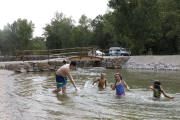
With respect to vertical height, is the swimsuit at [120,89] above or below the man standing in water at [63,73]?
below

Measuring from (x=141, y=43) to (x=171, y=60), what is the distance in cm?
879

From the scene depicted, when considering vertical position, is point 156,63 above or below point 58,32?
below

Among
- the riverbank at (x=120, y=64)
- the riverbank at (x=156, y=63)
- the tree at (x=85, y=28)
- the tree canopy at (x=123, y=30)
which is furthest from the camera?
the tree at (x=85, y=28)

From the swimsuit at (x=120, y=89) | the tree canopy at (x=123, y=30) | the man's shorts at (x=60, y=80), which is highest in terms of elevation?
the tree canopy at (x=123, y=30)

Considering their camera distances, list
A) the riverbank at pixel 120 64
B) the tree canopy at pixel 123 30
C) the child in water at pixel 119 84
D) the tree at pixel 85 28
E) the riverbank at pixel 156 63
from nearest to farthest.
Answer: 1. the child in water at pixel 119 84
2. the riverbank at pixel 120 64
3. the riverbank at pixel 156 63
4. the tree canopy at pixel 123 30
5. the tree at pixel 85 28

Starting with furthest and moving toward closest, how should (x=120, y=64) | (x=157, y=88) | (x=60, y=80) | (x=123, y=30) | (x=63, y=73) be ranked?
(x=123, y=30)
(x=120, y=64)
(x=60, y=80)
(x=63, y=73)
(x=157, y=88)

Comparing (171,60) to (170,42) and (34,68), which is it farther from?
(170,42)

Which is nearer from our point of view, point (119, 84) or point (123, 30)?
point (119, 84)

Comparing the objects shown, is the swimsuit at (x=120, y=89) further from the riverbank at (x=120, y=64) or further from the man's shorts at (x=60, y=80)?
Result: the riverbank at (x=120, y=64)

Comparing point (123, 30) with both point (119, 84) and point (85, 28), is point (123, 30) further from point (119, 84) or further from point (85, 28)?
point (85, 28)

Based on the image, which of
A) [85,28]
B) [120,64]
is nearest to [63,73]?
[120,64]

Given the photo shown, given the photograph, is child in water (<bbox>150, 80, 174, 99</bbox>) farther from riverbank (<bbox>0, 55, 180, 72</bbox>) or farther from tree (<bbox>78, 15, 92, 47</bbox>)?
tree (<bbox>78, 15, 92, 47</bbox>)

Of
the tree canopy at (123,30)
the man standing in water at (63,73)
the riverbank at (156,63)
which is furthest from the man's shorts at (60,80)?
the tree canopy at (123,30)

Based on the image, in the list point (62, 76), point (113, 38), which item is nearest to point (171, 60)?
point (62, 76)
